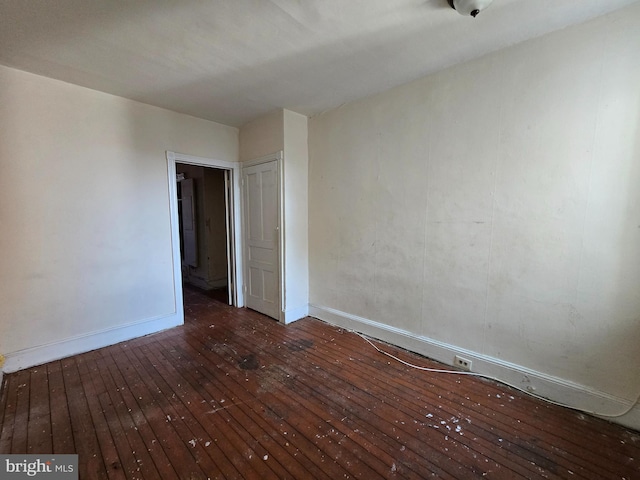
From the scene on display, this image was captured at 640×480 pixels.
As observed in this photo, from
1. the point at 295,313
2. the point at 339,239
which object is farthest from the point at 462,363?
the point at 295,313

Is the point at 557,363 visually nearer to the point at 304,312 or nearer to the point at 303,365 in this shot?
the point at 303,365

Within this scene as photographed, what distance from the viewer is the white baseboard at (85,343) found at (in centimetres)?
242

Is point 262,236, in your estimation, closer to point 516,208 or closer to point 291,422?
point 291,422

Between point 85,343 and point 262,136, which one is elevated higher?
point 262,136

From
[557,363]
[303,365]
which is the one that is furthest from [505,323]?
[303,365]

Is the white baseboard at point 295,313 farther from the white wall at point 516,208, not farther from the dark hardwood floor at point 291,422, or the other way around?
the white wall at point 516,208

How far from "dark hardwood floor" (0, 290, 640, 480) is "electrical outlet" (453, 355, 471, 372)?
13cm

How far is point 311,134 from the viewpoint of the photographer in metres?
3.49

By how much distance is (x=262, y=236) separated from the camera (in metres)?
3.71

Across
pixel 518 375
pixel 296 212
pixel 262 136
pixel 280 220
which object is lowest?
pixel 518 375

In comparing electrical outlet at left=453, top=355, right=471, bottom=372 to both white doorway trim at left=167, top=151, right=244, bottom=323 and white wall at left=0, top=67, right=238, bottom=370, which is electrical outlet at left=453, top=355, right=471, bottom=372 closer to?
white doorway trim at left=167, top=151, right=244, bottom=323

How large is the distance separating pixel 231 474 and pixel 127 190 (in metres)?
2.85

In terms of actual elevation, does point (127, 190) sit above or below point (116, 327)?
above

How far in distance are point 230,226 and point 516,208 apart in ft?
11.1
